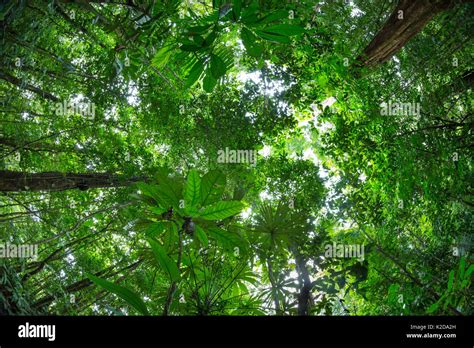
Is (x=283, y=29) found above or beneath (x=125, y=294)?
above

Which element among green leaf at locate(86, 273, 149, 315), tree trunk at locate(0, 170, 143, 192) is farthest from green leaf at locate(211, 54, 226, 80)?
tree trunk at locate(0, 170, 143, 192)

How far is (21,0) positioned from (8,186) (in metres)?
2.50

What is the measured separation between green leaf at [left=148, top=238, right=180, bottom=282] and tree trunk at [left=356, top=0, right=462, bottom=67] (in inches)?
104

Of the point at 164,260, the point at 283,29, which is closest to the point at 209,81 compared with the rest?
the point at 283,29

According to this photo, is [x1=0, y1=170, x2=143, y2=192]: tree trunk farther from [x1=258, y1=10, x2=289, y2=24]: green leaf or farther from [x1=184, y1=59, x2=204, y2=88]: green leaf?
[x1=258, y1=10, x2=289, y2=24]: green leaf

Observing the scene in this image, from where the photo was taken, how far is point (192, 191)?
5.60ft

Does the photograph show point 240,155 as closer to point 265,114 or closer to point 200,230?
point 265,114

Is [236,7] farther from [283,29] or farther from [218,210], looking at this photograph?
[218,210]

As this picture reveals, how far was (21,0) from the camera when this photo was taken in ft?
6.44

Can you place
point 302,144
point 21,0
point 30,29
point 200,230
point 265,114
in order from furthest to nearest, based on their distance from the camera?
point 302,144, point 265,114, point 30,29, point 21,0, point 200,230

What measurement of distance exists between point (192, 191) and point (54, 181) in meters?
2.81

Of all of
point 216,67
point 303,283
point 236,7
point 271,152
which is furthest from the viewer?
point 271,152

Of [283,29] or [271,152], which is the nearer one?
[283,29]
